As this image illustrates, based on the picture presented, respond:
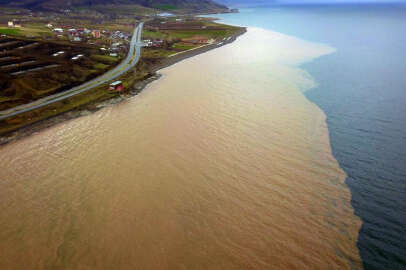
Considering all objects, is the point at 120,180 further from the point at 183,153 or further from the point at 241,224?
the point at 241,224

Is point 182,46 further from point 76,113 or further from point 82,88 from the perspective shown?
point 76,113

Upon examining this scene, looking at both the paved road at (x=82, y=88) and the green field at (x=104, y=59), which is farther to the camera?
the green field at (x=104, y=59)

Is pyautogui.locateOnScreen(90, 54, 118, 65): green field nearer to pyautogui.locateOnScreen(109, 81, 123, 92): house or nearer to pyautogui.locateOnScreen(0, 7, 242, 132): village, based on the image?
pyautogui.locateOnScreen(0, 7, 242, 132): village

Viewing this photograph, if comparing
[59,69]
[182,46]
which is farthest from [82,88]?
[182,46]

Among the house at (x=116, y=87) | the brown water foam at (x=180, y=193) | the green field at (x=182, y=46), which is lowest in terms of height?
the brown water foam at (x=180, y=193)

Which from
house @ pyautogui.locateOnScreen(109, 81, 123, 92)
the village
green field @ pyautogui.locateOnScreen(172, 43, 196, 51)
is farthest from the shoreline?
green field @ pyautogui.locateOnScreen(172, 43, 196, 51)

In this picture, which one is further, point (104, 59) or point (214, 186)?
point (104, 59)

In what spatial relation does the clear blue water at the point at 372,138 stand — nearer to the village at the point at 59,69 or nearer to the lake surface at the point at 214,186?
the lake surface at the point at 214,186

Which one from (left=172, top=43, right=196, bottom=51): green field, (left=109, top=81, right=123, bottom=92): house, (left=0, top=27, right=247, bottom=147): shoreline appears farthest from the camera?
(left=172, top=43, right=196, bottom=51): green field

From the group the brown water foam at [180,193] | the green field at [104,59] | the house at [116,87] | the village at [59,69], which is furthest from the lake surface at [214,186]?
the green field at [104,59]
